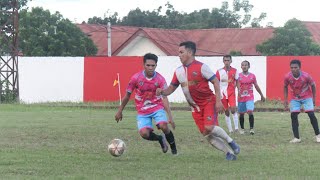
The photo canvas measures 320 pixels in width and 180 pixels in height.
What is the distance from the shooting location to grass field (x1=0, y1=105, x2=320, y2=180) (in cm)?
972

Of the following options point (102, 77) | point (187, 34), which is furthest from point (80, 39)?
point (102, 77)

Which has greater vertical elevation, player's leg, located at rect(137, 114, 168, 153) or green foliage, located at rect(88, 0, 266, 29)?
green foliage, located at rect(88, 0, 266, 29)

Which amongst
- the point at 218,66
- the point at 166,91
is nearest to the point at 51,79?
the point at 218,66

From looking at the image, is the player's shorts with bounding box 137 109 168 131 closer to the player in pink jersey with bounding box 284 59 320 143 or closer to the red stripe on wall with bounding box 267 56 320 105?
the player in pink jersey with bounding box 284 59 320 143

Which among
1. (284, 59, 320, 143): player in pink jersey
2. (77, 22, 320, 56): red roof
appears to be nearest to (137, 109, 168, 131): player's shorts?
(284, 59, 320, 143): player in pink jersey

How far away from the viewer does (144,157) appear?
464 inches

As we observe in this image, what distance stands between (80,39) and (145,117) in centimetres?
4285

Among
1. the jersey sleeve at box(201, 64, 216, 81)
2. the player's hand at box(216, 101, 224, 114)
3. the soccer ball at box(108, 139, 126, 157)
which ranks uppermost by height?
the jersey sleeve at box(201, 64, 216, 81)

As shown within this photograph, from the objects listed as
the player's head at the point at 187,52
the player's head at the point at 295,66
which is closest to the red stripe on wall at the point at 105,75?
the player's head at the point at 295,66

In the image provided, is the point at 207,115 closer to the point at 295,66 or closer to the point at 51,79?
the point at 295,66

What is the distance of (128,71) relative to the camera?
3544 centimetres

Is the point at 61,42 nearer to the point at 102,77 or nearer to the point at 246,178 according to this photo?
the point at 102,77

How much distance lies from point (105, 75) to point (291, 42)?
1893cm

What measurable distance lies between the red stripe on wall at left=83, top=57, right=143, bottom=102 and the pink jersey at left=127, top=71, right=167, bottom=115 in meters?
22.9
